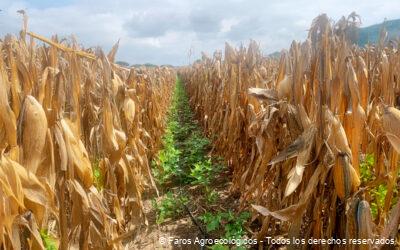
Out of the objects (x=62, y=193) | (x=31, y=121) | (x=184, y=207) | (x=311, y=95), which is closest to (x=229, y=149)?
(x=184, y=207)

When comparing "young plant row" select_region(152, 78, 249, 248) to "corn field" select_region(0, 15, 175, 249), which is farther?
"young plant row" select_region(152, 78, 249, 248)

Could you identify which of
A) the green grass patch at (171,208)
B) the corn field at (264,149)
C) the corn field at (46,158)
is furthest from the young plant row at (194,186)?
the corn field at (46,158)

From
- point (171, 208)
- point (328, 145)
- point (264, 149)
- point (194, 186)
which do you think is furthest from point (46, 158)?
point (194, 186)

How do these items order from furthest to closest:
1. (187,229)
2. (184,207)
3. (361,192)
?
(184,207) < (187,229) < (361,192)

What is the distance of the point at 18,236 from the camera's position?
48.2 inches

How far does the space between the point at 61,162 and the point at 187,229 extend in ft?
6.69

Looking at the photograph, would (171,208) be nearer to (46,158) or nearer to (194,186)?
(194,186)

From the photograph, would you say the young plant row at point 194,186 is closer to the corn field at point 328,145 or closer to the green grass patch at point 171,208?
the green grass patch at point 171,208

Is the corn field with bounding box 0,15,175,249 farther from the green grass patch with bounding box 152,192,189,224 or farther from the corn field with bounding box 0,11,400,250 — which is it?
the green grass patch with bounding box 152,192,189,224

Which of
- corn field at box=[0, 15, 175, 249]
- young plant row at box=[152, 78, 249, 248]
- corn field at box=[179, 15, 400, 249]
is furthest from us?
young plant row at box=[152, 78, 249, 248]

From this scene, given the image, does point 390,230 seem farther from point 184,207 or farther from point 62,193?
point 184,207

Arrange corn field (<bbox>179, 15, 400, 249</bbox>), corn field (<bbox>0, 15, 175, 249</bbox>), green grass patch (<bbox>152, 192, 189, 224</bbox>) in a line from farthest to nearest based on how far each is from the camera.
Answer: green grass patch (<bbox>152, 192, 189, 224</bbox>), corn field (<bbox>179, 15, 400, 249</bbox>), corn field (<bbox>0, 15, 175, 249</bbox>)

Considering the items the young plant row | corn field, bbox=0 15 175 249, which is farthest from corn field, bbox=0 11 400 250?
the young plant row

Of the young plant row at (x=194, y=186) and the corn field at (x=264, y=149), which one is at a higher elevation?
the corn field at (x=264, y=149)
